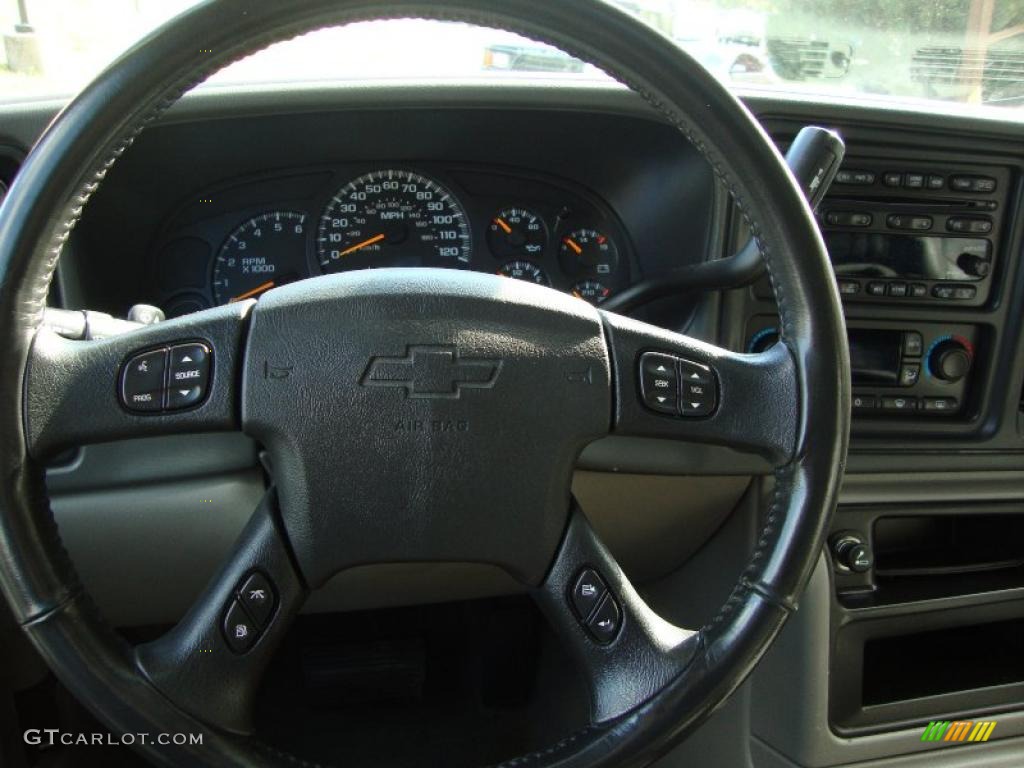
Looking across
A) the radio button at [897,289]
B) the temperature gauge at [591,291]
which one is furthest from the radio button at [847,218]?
the temperature gauge at [591,291]

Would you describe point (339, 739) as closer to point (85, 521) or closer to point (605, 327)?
point (85, 521)

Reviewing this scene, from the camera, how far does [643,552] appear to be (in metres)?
1.60

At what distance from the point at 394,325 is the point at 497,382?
105mm

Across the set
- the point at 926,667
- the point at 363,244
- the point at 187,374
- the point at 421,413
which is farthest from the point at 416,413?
Result: the point at 926,667

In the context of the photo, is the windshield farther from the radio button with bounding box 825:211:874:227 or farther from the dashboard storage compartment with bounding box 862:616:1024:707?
the dashboard storage compartment with bounding box 862:616:1024:707

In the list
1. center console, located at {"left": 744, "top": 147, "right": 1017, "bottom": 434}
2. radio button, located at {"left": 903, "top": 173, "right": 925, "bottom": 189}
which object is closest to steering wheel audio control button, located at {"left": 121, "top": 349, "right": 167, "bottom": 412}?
center console, located at {"left": 744, "top": 147, "right": 1017, "bottom": 434}

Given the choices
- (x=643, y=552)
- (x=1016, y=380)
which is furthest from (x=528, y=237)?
(x=1016, y=380)

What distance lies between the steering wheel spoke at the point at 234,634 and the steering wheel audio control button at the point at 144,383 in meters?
0.13

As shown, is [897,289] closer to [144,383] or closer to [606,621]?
[606,621]

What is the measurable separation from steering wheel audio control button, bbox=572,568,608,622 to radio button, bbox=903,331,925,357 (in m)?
0.92

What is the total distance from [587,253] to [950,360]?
1.98ft

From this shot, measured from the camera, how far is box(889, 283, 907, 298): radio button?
5.21 ft

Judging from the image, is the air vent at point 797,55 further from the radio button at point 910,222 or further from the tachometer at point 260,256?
the tachometer at point 260,256

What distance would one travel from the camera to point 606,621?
3.06ft
